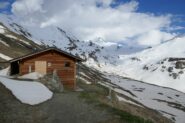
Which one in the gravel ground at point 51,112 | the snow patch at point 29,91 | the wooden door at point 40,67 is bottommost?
the gravel ground at point 51,112

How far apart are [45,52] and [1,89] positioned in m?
18.1

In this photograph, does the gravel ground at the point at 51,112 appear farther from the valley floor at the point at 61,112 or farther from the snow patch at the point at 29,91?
the snow patch at the point at 29,91

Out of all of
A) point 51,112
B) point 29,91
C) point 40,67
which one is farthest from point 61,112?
point 40,67

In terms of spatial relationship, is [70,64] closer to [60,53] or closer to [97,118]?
[60,53]

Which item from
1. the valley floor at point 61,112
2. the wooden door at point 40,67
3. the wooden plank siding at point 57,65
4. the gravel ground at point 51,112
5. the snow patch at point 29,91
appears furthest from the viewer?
the wooden plank siding at point 57,65

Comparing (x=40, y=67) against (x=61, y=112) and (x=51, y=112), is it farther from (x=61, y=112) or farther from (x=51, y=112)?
(x=61, y=112)

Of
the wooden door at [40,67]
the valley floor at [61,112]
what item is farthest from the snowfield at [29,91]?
the wooden door at [40,67]

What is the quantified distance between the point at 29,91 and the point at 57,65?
53.4 feet

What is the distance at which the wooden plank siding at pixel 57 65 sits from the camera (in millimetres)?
56362

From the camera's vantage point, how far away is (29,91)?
41.7 meters

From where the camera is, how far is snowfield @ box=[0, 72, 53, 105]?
38344 mm

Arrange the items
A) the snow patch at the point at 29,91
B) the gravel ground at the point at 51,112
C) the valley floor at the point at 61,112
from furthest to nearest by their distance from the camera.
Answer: the snow patch at the point at 29,91 < the gravel ground at the point at 51,112 < the valley floor at the point at 61,112

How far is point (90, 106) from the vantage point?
36.4 meters

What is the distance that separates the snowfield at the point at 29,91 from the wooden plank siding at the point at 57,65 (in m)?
9.32
